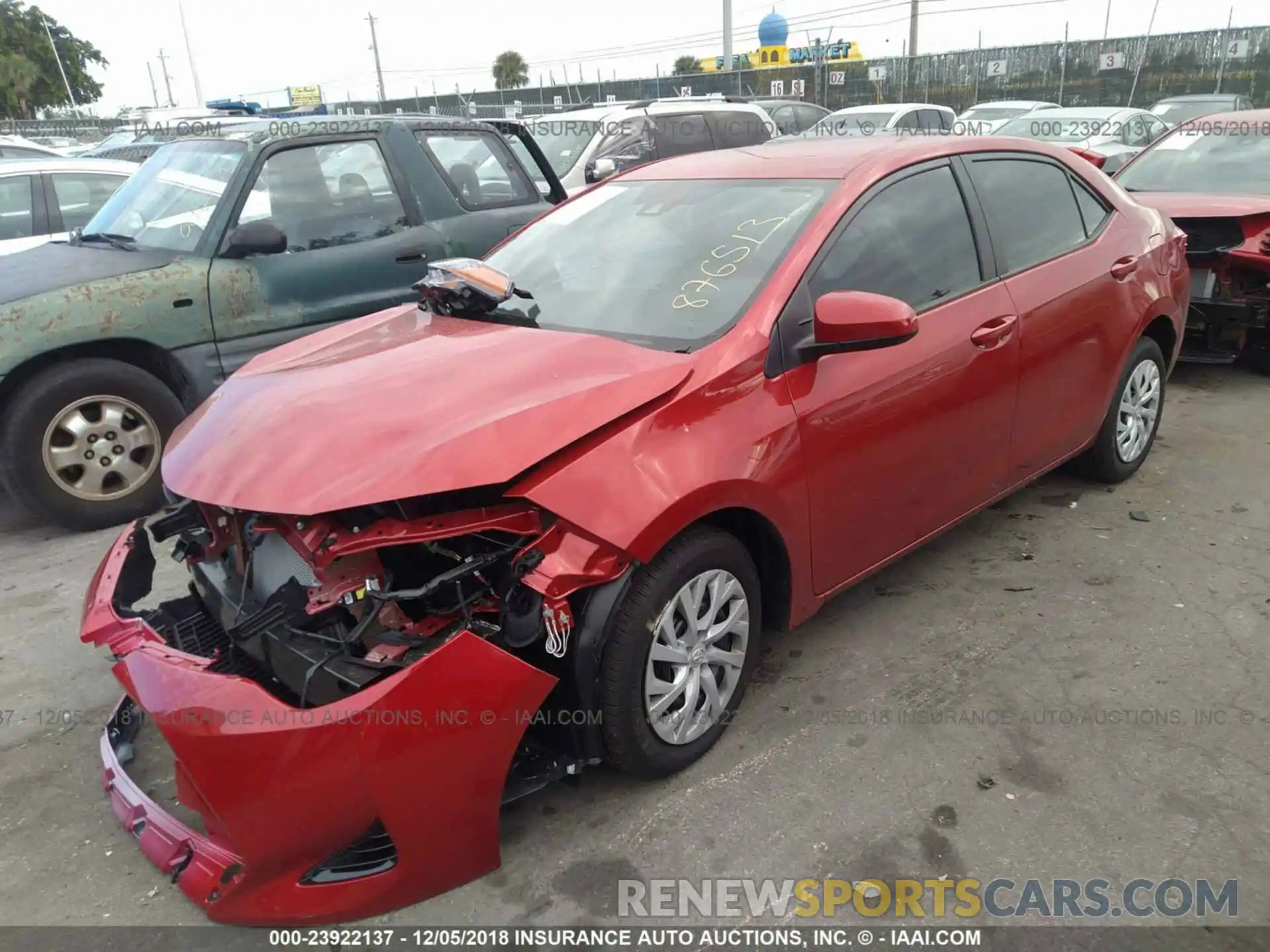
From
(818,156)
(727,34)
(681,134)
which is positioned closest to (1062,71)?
(727,34)

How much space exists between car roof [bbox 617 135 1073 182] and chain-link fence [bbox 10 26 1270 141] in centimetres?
2021

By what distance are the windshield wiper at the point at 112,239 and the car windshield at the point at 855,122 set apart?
37.6 feet

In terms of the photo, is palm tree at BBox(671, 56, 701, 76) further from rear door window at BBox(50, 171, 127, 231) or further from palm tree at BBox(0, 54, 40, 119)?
rear door window at BBox(50, 171, 127, 231)

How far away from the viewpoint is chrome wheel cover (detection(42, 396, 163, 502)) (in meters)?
4.52

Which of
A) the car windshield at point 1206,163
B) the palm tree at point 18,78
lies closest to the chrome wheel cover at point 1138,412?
the car windshield at point 1206,163

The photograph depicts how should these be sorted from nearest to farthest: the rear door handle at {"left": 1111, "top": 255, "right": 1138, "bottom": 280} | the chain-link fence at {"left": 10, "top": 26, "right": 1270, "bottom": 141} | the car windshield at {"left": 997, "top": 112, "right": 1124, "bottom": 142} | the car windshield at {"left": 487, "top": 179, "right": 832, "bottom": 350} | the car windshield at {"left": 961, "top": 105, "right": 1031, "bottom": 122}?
the car windshield at {"left": 487, "top": 179, "right": 832, "bottom": 350}
the rear door handle at {"left": 1111, "top": 255, "right": 1138, "bottom": 280}
the car windshield at {"left": 997, "top": 112, "right": 1124, "bottom": 142}
the car windshield at {"left": 961, "top": 105, "right": 1031, "bottom": 122}
the chain-link fence at {"left": 10, "top": 26, "right": 1270, "bottom": 141}

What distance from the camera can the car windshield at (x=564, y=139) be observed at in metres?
10.9

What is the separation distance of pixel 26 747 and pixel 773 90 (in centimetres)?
2540

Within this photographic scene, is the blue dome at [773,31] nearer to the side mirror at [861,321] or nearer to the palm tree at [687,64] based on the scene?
the palm tree at [687,64]

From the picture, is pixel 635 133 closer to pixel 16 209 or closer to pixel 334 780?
pixel 16 209

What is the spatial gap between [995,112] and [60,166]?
620 inches

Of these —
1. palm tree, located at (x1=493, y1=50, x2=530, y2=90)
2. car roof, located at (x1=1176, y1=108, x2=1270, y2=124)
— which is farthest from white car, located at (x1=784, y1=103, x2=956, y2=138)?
palm tree, located at (x1=493, y1=50, x2=530, y2=90)

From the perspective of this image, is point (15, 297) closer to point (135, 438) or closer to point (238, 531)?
point (135, 438)

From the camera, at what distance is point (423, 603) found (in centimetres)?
250
